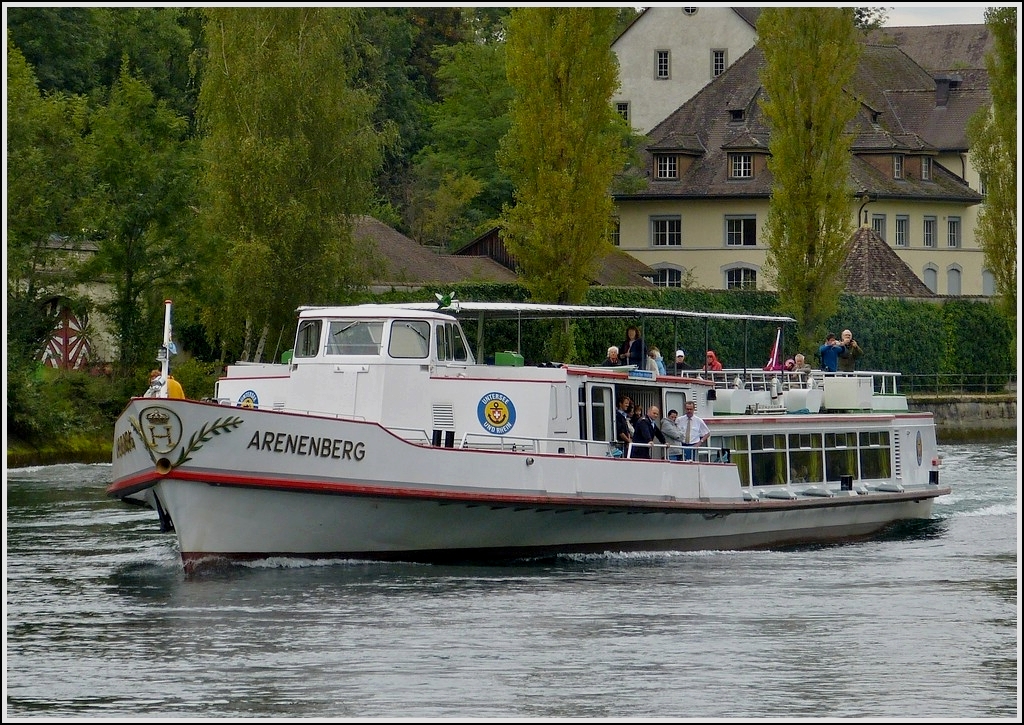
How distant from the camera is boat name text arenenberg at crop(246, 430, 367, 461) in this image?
82.1ft

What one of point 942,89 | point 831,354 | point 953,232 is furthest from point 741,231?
point 831,354

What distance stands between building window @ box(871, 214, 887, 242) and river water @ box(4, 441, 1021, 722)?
49.3m

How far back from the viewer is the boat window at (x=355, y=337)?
90.5ft

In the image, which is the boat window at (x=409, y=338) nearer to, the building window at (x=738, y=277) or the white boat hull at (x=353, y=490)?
the white boat hull at (x=353, y=490)

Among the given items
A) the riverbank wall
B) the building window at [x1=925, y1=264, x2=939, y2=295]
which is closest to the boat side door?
the riverbank wall

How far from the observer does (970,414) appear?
66.2 m

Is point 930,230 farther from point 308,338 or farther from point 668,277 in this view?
point 308,338

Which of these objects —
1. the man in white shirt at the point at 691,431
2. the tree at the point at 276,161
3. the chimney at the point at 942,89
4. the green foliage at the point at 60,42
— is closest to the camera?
the man in white shirt at the point at 691,431

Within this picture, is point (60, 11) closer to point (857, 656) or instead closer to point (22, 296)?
point (22, 296)

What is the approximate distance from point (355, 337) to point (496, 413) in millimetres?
2397

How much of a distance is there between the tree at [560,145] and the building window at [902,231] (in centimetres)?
2942

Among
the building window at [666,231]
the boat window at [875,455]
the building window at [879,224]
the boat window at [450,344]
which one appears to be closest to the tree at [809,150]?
the building window at [879,224]

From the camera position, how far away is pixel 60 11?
2473 inches

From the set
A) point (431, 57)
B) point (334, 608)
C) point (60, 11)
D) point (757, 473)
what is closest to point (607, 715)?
point (334, 608)
